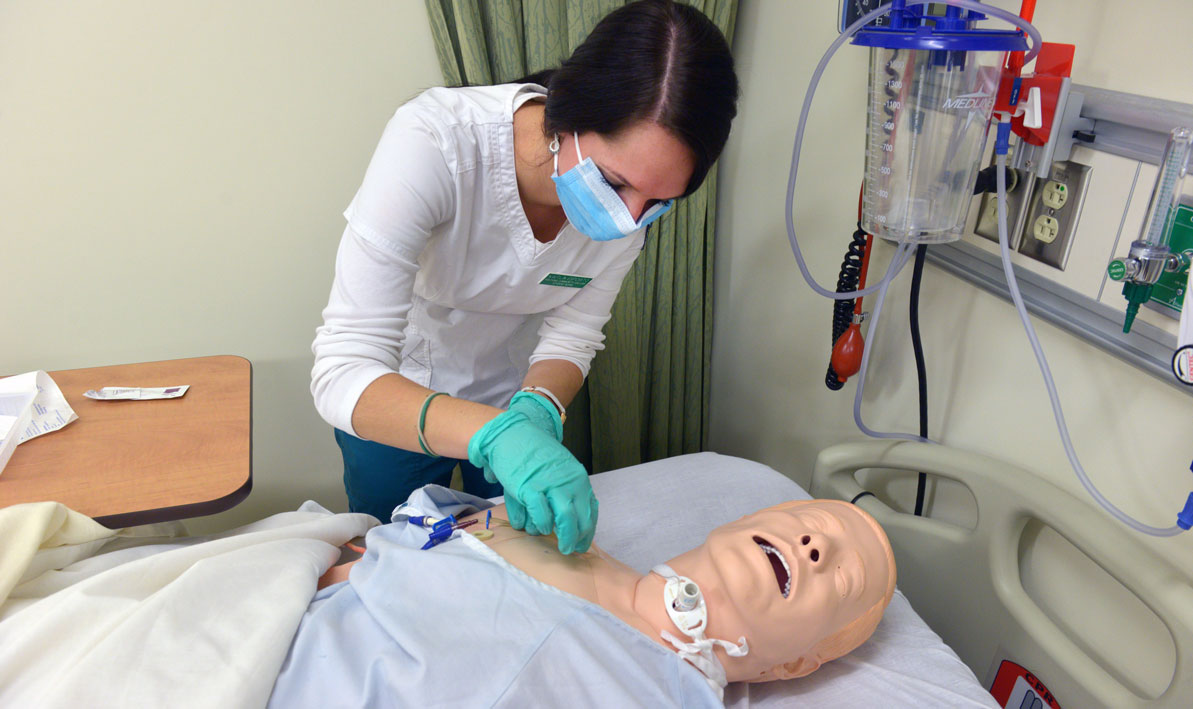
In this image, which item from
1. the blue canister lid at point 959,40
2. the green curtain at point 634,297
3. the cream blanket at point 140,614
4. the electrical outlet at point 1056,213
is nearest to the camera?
the cream blanket at point 140,614

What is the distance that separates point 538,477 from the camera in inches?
42.0

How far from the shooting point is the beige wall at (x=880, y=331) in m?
1.02

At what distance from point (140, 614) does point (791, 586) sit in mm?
927

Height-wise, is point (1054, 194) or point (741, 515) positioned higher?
point (1054, 194)

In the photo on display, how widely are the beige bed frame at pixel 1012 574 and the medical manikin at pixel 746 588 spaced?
20cm

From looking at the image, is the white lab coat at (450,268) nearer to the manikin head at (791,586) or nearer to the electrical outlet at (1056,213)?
the manikin head at (791,586)

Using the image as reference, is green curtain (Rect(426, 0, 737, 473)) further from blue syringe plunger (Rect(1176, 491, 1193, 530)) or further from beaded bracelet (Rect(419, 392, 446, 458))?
blue syringe plunger (Rect(1176, 491, 1193, 530))

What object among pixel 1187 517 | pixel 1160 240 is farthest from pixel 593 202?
pixel 1187 517

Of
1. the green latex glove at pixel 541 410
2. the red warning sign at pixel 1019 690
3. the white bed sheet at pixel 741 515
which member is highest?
the green latex glove at pixel 541 410

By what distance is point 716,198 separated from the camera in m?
2.18

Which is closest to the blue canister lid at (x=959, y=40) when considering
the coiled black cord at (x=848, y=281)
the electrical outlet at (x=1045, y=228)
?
the electrical outlet at (x=1045, y=228)

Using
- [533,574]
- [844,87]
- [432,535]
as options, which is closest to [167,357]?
[432,535]

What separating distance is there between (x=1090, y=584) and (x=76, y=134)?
2.27 m

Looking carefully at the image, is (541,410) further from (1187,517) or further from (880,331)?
(1187,517)
